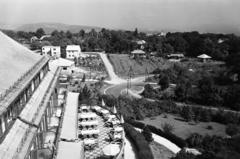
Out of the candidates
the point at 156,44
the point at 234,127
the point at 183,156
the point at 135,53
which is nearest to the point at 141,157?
the point at 183,156

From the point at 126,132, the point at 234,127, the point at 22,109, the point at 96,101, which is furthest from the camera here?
the point at 96,101

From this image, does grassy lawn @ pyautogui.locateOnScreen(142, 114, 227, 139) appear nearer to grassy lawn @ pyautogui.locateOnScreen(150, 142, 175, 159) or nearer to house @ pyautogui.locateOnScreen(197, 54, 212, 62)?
grassy lawn @ pyautogui.locateOnScreen(150, 142, 175, 159)

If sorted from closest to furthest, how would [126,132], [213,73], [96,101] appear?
[126,132] → [96,101] → [213,73]

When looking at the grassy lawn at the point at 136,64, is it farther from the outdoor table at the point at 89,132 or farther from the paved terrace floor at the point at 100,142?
the outdoor table at the point at 89,132

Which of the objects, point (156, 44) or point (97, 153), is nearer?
point (97, 153)

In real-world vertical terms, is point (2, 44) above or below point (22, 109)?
above

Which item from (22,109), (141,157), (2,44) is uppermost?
(2,44)

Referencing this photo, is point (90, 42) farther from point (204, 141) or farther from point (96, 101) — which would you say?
point (204, 141)

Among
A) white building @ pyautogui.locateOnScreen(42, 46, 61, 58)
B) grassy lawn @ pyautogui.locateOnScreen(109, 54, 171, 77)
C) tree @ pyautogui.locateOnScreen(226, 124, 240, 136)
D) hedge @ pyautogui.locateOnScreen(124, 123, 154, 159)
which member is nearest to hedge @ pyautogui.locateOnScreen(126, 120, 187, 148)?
hedge @ pyautogui.locateOnScreen(124, 123, 154, 159)

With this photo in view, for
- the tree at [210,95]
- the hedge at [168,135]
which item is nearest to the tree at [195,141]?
the hedge at [168,135]
